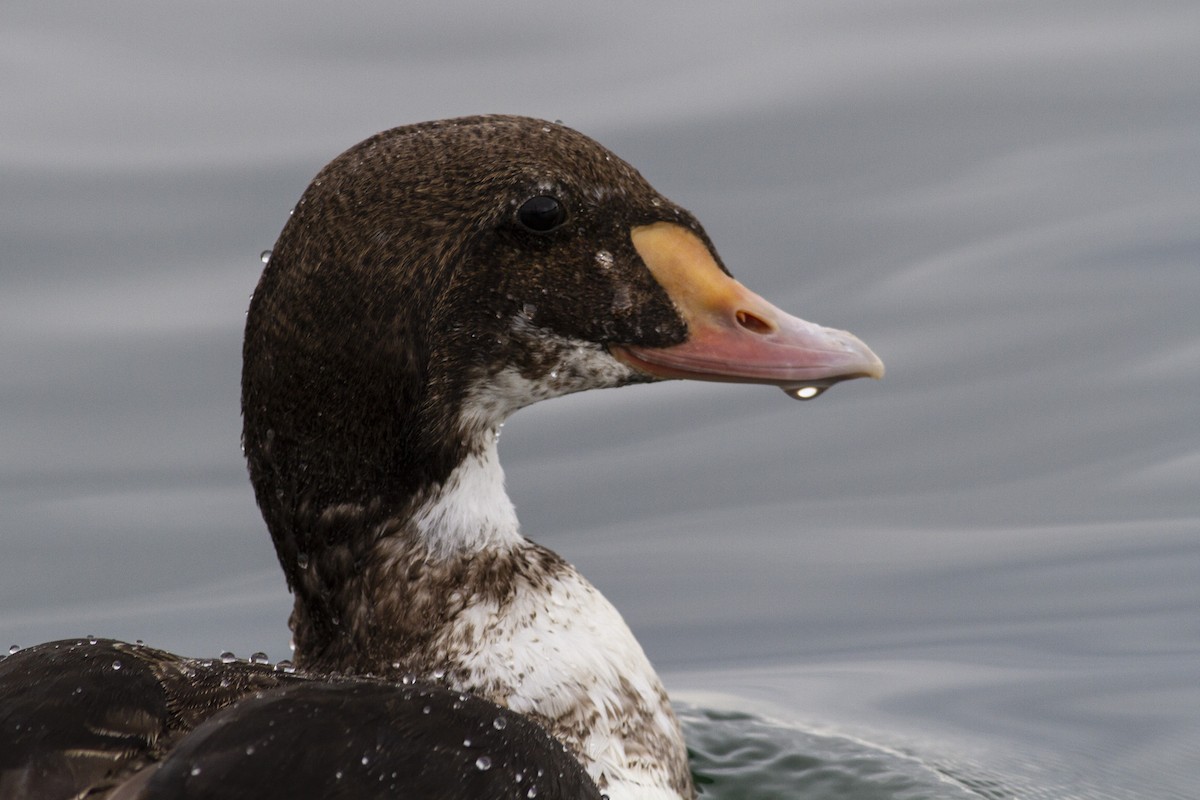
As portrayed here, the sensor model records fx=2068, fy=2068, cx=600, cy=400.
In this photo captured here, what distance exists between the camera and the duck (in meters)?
4.24

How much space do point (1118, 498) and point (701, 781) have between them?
6.75ft

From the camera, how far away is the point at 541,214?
439 cm

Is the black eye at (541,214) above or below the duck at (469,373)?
above

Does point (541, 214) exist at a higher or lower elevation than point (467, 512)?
higher

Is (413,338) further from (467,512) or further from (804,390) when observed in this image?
(804,390)

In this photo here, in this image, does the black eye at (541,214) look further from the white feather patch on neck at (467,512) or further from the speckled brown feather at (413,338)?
the white feather patch on neck at (467,512)

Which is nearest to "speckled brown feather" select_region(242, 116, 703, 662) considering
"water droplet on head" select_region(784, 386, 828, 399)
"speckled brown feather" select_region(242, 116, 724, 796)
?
"speckled brown feather" select_region(242, 116, 724, 796)

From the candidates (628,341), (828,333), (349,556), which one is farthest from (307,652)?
(828,333)

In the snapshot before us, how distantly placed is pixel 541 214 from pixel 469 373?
37 centimetres

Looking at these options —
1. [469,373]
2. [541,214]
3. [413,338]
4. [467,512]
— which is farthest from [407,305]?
[467,512]

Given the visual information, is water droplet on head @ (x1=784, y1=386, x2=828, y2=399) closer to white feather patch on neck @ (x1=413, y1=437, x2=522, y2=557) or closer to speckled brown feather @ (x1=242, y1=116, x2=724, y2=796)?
speckled brown feather @ (x1=242, y1=116, x2=724, y2=796)

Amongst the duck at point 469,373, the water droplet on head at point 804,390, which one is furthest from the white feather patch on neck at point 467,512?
the water droplet on head at point 804,390

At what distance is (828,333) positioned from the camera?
15.0ft

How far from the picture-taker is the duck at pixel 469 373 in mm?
4242
